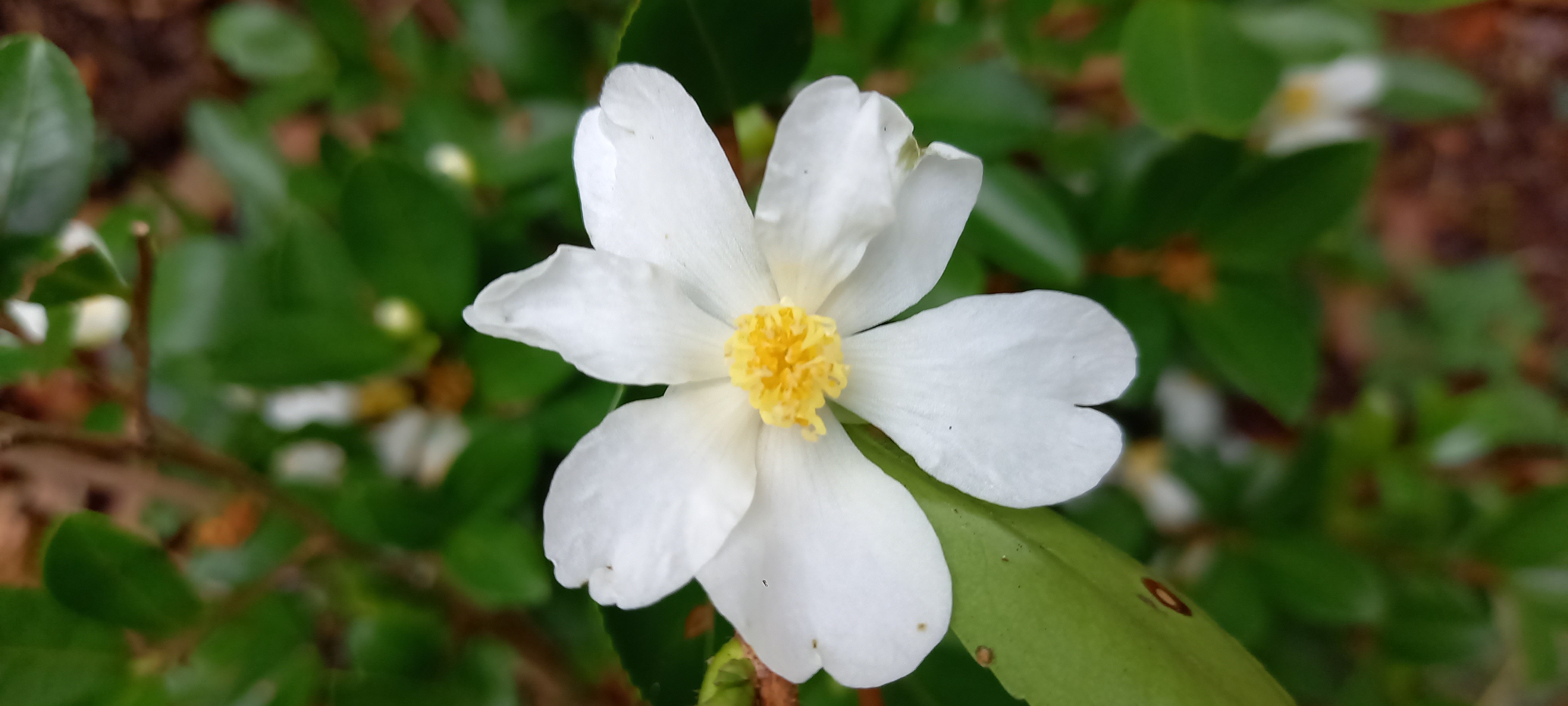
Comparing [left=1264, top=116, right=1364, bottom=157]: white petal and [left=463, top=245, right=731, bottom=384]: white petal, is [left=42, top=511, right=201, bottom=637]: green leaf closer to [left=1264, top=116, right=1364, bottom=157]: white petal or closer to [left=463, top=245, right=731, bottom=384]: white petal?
[left=463, top=245, right=731, bottom=384]: white petal

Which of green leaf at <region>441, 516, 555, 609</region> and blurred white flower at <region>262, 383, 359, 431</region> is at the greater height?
green leaf at <region>441, 516, 555, 609</region>

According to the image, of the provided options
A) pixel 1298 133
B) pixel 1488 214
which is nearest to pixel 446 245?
pixel 1298 133

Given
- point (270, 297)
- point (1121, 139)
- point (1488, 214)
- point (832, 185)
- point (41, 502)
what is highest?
point (832, 185)

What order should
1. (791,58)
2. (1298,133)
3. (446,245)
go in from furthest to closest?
1. (1298,133)
2. (446,245)
3. (791,58)

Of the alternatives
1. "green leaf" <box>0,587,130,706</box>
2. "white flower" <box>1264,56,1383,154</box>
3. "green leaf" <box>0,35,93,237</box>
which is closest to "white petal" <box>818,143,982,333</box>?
"green leaf" <box>0,35,93,237</box>

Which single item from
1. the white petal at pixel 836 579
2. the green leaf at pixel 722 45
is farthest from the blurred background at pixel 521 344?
the white petal at pixel 836 579

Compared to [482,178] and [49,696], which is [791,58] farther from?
[49,696]

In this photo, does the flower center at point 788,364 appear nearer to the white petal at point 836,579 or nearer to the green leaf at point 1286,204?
the white petal at point 836,579
